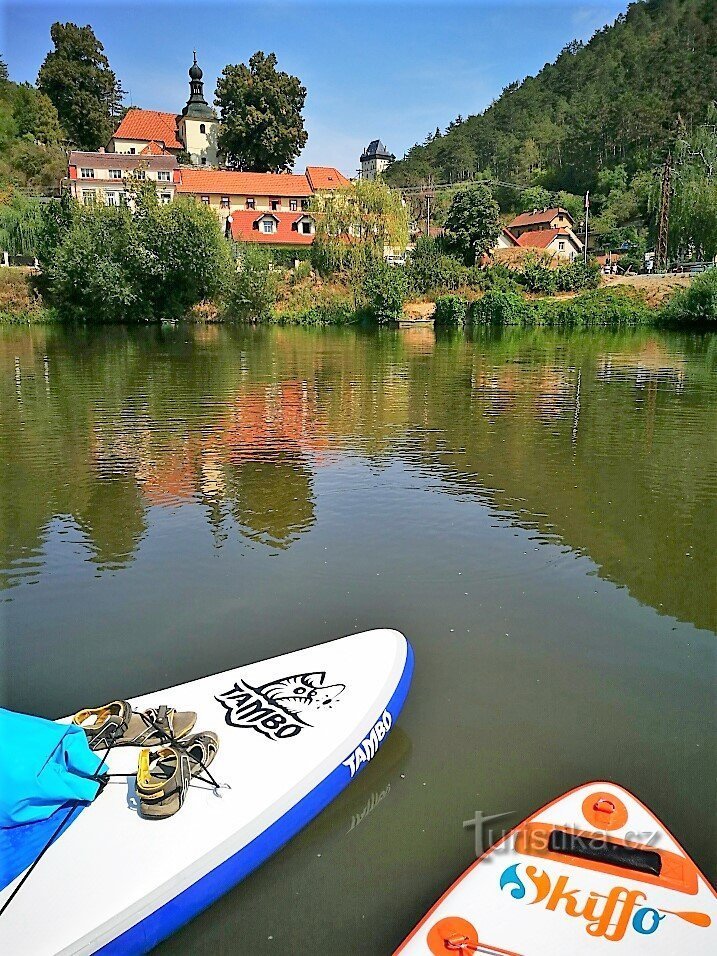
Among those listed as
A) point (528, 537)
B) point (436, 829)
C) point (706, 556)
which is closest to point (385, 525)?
point (528, 537)

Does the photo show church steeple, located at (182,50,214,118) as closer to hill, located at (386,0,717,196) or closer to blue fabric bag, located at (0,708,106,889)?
hill, located at (386,0,717,196)

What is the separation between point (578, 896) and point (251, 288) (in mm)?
57989

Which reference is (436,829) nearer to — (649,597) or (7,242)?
(649,597)

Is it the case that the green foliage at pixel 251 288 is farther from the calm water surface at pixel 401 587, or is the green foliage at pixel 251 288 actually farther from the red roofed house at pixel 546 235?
the calm water surface at pixel 401 587

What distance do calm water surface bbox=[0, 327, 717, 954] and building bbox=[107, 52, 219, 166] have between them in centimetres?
8299

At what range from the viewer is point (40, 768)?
496 cm

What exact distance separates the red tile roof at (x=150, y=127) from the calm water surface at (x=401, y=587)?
81857 millimetres

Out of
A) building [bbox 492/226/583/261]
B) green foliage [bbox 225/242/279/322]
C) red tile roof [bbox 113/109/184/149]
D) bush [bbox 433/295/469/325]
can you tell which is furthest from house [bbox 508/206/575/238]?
red tile roof [bbox 113/109/184/149]

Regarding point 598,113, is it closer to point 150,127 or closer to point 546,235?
point 546,235

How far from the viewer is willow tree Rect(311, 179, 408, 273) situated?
64.4 metres

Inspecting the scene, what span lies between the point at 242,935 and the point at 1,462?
44.9 ft

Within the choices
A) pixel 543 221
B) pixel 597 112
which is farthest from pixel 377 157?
pixel 543 221

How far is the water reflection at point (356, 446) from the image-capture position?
468 inches

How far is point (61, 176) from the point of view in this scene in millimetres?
78500
